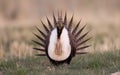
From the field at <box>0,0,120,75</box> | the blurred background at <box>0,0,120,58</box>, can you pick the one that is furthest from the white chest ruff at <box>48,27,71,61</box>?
the blurred background at <box>0,0,120,58</box>

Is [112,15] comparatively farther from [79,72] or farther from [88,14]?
[79,72]

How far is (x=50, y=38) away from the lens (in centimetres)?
Answer: 773

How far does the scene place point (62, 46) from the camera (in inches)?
301

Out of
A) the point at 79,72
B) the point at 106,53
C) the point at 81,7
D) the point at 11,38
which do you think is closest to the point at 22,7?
the point at 81,7

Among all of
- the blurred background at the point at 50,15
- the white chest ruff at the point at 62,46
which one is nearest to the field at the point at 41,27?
the blurred background at the point at 50,15

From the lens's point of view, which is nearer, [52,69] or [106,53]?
[52,69]

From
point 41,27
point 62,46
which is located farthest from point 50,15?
point 62,46

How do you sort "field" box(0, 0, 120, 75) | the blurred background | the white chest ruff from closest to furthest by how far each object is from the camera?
the white chest ruff
"field" box(0, 0, 120, 75)
the blurred background

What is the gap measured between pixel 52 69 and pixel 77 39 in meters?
0.62

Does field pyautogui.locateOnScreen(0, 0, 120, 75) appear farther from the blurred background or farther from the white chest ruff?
the white chest ruff

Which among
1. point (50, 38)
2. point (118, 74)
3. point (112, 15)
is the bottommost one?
point (118, 74)

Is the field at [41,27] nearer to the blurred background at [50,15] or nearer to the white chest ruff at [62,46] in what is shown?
the blurred background at [50,15]

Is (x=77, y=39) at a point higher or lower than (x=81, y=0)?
lower

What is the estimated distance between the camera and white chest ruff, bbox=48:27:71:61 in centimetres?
765
